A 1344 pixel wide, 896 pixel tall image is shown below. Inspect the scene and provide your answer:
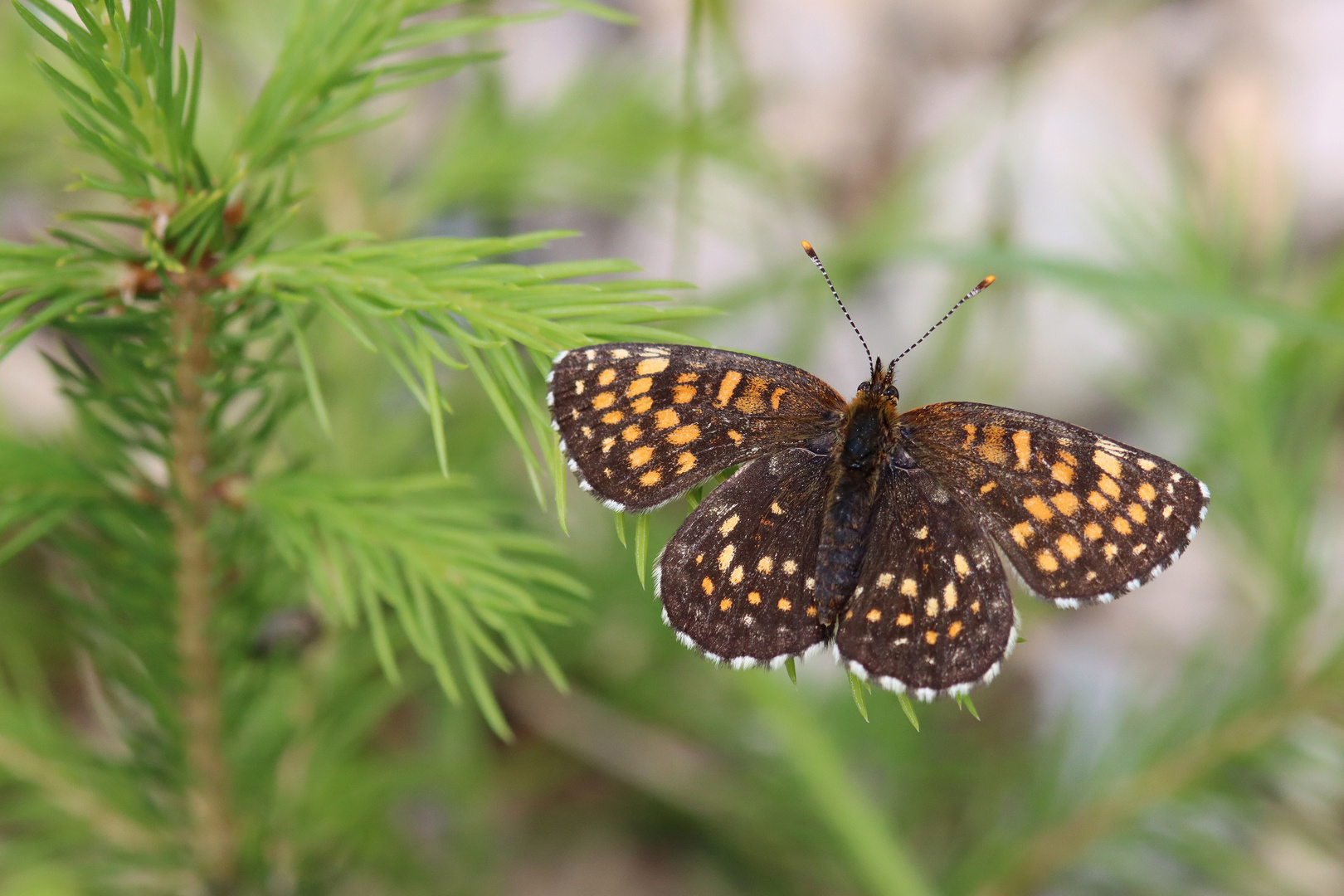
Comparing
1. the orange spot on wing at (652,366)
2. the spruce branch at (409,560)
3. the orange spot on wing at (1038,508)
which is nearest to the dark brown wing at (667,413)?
the orange spot on wing at (652,366)

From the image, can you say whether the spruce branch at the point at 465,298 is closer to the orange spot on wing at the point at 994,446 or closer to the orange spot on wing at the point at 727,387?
the orange spot on wing at the point at 727,387

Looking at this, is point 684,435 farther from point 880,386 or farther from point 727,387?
point 880,386

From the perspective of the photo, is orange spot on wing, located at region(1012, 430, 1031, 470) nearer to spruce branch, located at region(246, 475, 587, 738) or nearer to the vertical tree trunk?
spruce branch, located at region(246, 475, 587, 738)

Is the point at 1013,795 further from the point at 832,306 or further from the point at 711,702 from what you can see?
the point at 832,306

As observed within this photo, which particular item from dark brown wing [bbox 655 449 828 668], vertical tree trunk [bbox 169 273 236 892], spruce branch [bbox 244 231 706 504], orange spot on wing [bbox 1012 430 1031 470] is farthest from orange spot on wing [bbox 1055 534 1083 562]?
vertical tree trunk [bbox 169 273 236 892]

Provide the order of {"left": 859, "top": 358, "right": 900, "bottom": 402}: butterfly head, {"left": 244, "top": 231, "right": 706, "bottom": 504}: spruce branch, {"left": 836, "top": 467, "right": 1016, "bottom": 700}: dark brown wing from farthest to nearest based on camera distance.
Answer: {"left": 859, "top": 358, "right": 900, "bottom": 402}: butterfly head, {"left": 836, "top": 467, "right": 1016, "bottom": 700}: dark brown wing, {"left": 244, "top": 231, "right": 706, "bottom": 504}: spruce branch

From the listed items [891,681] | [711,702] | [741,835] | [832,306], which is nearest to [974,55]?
[832,306]
